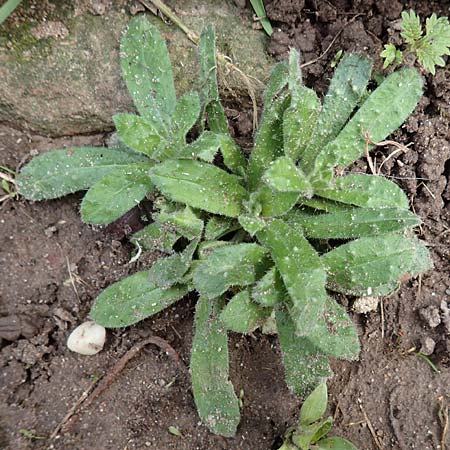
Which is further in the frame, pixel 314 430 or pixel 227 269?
pixel 314 430

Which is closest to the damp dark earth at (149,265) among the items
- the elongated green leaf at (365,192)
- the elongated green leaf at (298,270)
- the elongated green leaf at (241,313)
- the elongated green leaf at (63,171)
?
the elongated green leaf at (63,171)

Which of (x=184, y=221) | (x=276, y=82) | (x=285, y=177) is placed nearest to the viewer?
(x=285, y=177)

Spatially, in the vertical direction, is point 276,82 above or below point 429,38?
below

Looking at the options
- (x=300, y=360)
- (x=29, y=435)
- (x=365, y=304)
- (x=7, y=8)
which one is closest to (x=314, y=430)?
(x=300, y=360)

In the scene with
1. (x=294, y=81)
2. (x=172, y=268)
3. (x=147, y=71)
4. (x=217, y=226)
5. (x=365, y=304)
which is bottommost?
(x=365, y=304)

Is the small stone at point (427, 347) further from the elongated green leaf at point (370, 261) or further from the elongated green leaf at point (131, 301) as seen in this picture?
the elongated green leaf at point (131, 301)

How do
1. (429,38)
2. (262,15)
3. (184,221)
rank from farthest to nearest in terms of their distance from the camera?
(262,15) → (429,38) → (184,221)

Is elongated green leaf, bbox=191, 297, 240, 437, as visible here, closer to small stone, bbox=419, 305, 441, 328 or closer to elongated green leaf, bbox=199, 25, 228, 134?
elongated green leaf, bbox=199, 25, 228, 134

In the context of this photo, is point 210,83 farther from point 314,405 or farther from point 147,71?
point 314,405

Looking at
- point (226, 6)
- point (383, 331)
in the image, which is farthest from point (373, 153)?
point (226, 6)
